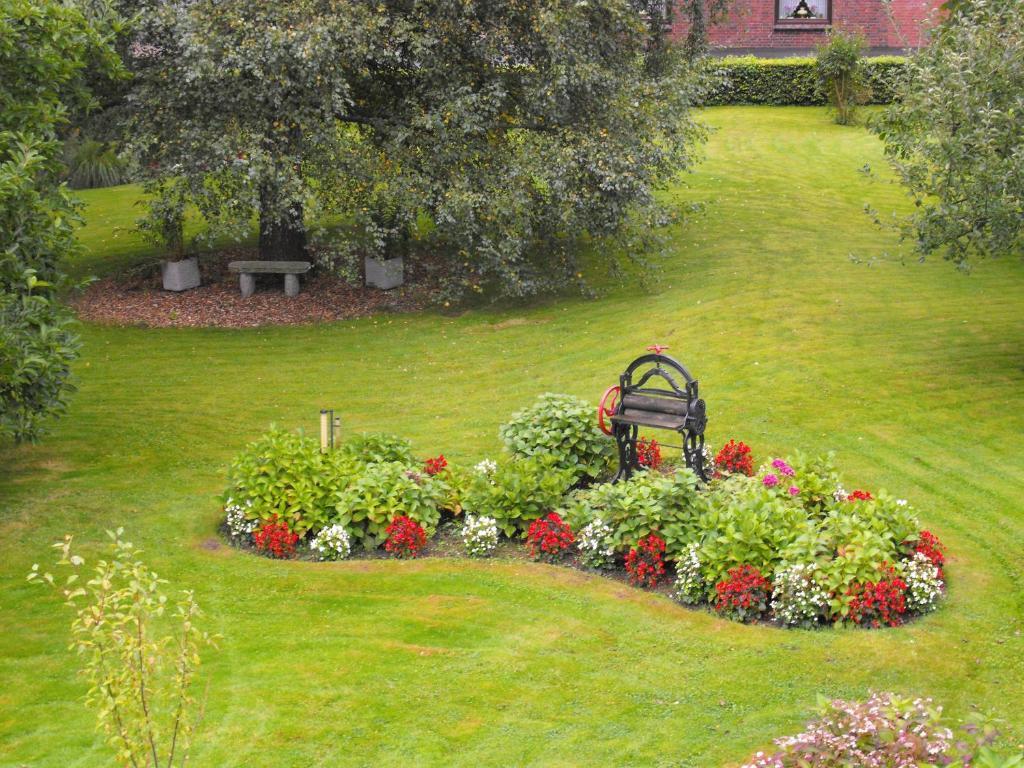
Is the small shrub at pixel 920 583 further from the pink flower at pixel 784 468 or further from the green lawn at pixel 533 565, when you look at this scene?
the pink flower at pixel 784 468

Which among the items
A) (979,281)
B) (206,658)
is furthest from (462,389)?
(979,281)

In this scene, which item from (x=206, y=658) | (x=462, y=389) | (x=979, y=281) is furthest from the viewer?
(x=979, y=281)

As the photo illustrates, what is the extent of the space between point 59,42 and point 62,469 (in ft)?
14.6

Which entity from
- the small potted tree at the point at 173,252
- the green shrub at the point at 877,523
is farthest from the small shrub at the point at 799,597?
the small potted tree at the point at 173,252

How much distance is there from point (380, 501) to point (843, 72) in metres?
22.6

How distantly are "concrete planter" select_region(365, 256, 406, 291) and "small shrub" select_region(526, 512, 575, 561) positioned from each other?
10.1 meters

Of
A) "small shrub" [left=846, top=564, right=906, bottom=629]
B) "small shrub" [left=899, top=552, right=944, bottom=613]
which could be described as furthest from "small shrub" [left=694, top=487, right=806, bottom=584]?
"small shrub" [left=899, top=552, right=944, bottom=613]

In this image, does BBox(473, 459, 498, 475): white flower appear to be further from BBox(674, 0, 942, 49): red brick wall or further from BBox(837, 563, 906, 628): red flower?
BBox(674, 0, 942, 49): red brick wall

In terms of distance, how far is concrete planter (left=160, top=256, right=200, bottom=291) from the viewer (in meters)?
19.9

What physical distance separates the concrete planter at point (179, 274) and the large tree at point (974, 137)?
1179 centimetres

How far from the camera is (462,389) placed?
50.3 feet

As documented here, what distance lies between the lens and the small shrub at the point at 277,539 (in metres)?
10.5

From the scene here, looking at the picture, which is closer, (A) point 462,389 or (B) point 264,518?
(B) point 264,518

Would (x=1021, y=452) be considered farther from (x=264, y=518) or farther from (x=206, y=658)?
(x=206, y=658)
